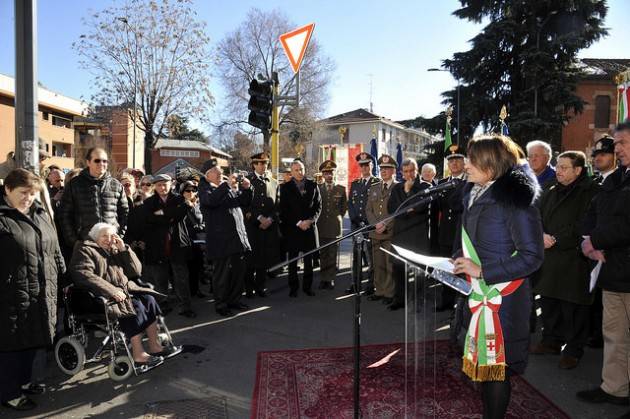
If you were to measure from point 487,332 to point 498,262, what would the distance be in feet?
1.28

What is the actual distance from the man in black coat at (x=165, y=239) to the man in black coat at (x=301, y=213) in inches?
70.7

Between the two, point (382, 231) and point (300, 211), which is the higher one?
point (300, 211)

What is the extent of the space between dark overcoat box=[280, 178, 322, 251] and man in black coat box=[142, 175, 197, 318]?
1.81 metres

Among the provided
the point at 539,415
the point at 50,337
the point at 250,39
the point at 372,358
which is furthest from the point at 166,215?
the point at 250,39

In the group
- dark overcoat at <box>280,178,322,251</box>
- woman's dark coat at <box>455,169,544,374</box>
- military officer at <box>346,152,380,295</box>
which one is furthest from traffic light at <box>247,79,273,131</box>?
woman's dark coat at <box>455,169,544,374</box>

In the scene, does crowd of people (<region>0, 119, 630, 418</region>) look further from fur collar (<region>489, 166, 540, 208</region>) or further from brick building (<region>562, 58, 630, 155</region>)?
brick building (<region>562, 58, 630, 155</region>)

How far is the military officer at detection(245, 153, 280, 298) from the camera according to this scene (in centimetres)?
689

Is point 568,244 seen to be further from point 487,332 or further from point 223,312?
point 223,312

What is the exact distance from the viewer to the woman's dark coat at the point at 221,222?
5.79 metres

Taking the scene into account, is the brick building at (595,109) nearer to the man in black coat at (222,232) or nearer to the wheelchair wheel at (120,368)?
the man in black coat at (222,232)

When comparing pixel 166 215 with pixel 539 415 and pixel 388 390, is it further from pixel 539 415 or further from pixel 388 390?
pixel 539 415

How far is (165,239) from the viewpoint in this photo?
5.88 metres

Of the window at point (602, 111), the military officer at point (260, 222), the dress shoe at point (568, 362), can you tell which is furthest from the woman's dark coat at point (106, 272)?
the window at point (602, 111)

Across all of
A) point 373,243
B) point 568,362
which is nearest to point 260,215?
point 373,243
